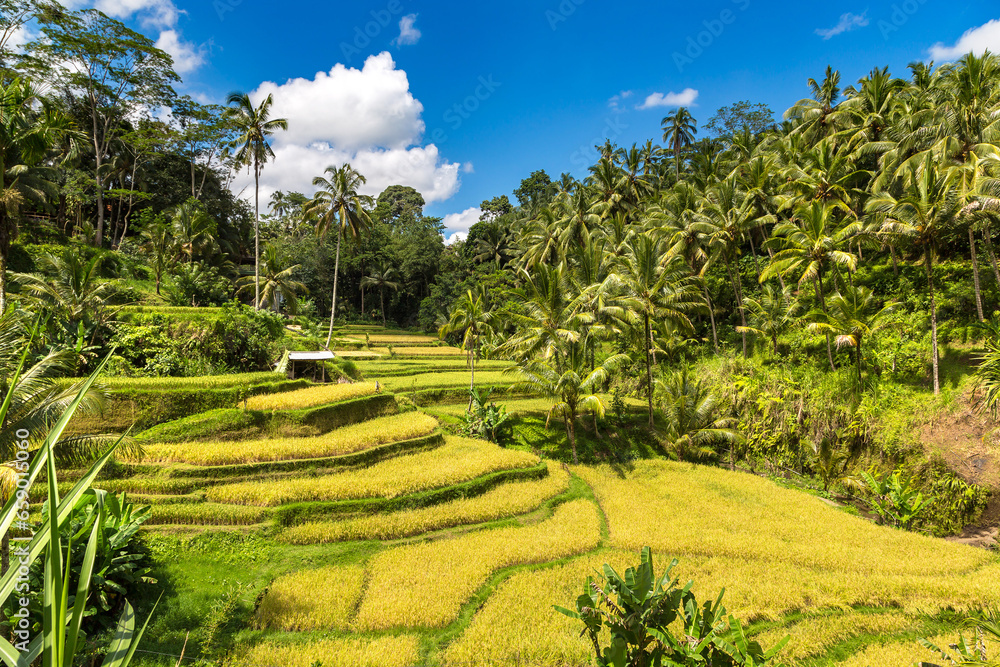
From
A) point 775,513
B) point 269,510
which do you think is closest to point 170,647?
point 269,510

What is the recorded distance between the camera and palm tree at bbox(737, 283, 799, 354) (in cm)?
2120

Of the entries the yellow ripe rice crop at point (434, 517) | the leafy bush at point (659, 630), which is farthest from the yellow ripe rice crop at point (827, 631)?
the yellow ripe rice crop at point (434, 517)

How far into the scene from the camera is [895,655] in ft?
25.0

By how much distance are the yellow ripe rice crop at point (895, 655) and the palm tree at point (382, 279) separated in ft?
143

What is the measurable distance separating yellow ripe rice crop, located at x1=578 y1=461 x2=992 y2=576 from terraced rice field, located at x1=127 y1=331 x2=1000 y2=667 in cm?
7

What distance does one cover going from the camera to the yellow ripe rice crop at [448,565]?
8.59m

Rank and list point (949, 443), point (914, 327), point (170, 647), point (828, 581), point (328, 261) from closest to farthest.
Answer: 1. point (170, 647)
2. point (828, 581)
3. point (949, 443)
4. point (914, 327)
5. point (328, 261)

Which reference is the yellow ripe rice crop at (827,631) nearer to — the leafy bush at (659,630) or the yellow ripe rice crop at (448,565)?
the leafy bush at (659,630)

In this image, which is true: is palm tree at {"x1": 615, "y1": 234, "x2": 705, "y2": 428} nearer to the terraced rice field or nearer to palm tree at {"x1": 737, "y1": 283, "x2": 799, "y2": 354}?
palm tree at {"x1": 737, "y1": 283, "x2": 799, "y2": 354}

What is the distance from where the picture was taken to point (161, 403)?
1284cm

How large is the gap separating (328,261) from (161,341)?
30137mm

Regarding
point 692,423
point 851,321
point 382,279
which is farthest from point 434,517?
point 382,279

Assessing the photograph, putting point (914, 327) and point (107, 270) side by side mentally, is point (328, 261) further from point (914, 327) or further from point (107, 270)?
point (914, 327)

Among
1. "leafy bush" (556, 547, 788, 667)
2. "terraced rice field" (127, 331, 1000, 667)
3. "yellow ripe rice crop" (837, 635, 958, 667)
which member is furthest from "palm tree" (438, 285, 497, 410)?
Answer: "yellow ripe rice crop" (837, 635, 958, 667)
